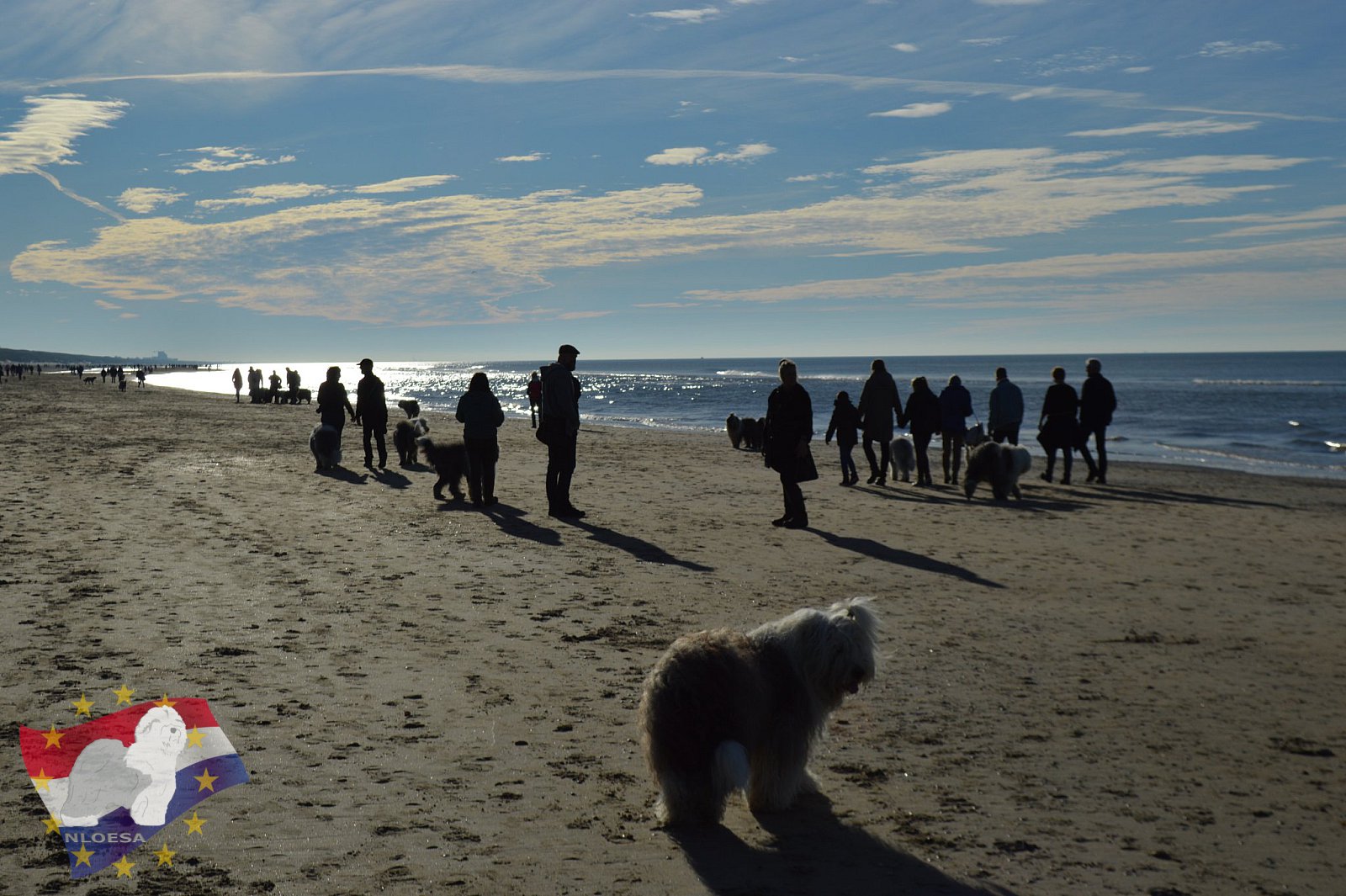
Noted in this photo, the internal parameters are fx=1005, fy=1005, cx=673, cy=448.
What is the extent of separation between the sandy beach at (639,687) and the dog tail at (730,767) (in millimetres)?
255

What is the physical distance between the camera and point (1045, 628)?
24.2 feet

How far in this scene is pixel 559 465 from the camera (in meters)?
12.6

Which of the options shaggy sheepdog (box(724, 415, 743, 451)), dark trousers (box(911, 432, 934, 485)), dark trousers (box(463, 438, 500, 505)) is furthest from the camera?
shaggy sheepdog (box(724, 415, 743, 451))

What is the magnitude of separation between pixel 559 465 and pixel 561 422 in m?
0.72

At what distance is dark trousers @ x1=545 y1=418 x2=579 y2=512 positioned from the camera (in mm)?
12219

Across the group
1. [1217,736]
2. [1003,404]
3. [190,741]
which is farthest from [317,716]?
[1003,404]

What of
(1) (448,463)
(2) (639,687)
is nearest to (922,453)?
(1) (448,463)

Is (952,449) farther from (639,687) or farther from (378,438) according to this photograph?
(639,687)

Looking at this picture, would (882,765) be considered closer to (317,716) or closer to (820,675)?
(820,675)

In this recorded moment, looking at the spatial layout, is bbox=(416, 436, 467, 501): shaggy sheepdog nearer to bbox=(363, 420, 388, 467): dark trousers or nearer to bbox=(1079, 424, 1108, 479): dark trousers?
bbox=(363, 420, 388, 467): dark trousers

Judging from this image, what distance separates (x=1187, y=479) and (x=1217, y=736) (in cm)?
1567

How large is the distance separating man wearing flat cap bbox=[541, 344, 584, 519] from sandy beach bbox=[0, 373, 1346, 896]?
469 mm

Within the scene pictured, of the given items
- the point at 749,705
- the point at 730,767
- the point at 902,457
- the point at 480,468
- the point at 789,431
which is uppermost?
the point at 789,431

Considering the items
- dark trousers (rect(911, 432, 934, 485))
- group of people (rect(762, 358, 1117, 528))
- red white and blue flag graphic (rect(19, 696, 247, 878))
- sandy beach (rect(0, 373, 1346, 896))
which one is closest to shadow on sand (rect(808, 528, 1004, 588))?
sandy beach (rect(0, 373, 1346, 896))
